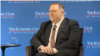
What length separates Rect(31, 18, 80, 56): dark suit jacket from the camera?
2.12 metres

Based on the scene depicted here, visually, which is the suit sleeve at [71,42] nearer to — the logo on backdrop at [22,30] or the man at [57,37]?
the man at [57,37]

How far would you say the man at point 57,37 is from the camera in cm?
211

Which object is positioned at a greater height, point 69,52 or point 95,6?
point 95,6

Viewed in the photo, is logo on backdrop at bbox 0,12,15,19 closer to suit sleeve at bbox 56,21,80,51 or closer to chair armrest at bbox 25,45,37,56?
chair armrest at bbox 25,45,37,56

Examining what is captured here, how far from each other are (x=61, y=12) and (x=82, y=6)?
121 cm

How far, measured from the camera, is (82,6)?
344cm

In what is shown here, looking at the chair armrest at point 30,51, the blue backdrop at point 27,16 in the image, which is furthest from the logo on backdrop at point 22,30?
the chair armrest at point 30,51

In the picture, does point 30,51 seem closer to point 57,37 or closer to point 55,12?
point 57,37

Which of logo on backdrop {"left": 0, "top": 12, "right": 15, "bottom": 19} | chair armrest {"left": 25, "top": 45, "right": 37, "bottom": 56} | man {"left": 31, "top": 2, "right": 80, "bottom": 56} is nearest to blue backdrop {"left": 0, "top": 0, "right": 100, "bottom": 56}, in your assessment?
logo on backdrop {"left": 0, "top": 12, "right": 15, "bottom": 19}

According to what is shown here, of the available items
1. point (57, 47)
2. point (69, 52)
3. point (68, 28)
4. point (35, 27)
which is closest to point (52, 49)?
point (57, 47)

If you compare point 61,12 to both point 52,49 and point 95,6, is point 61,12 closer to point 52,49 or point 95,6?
point 52,49

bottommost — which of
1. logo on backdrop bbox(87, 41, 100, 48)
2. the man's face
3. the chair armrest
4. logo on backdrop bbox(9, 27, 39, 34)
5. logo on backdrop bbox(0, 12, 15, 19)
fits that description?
logo on backdrop bbox(87, 41, 100, 48)

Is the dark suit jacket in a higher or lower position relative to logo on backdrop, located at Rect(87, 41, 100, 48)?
higher

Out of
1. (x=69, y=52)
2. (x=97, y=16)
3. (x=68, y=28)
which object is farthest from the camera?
(x=97, y=16)
